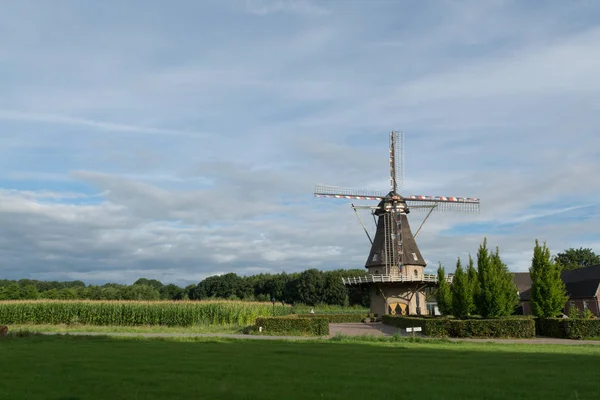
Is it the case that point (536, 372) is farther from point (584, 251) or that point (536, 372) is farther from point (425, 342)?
point (584, 251)

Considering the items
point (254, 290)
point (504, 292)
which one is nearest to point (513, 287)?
point (504, 292)

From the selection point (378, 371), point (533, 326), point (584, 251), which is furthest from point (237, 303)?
point (584, 251)

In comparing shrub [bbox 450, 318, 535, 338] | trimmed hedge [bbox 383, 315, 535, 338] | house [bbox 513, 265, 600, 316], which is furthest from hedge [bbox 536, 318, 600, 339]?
house [bbox 513, 265, 600, 316]

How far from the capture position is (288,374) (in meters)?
11.8

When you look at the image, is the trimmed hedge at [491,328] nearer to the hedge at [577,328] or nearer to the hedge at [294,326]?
the hedge at [577,328]

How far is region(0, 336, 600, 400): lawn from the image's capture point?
31.4 feet

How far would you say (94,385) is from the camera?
10227 millimetres

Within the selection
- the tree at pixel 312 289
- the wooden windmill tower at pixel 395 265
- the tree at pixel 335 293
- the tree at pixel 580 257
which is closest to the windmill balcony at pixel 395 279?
the wooden windmill tower at pixel 395 265

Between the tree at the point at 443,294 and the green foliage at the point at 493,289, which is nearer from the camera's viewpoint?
the green foliage at the point at 493,289

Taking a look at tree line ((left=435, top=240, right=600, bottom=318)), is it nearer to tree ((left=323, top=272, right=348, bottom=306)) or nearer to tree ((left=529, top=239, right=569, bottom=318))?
tree ((left=529, top=239, right=569, bottom=318))

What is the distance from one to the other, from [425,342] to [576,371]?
10.1 metres

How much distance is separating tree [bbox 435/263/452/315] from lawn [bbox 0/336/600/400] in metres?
25.3

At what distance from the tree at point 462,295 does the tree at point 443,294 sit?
556 cm

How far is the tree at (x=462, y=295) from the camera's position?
36.0 m
